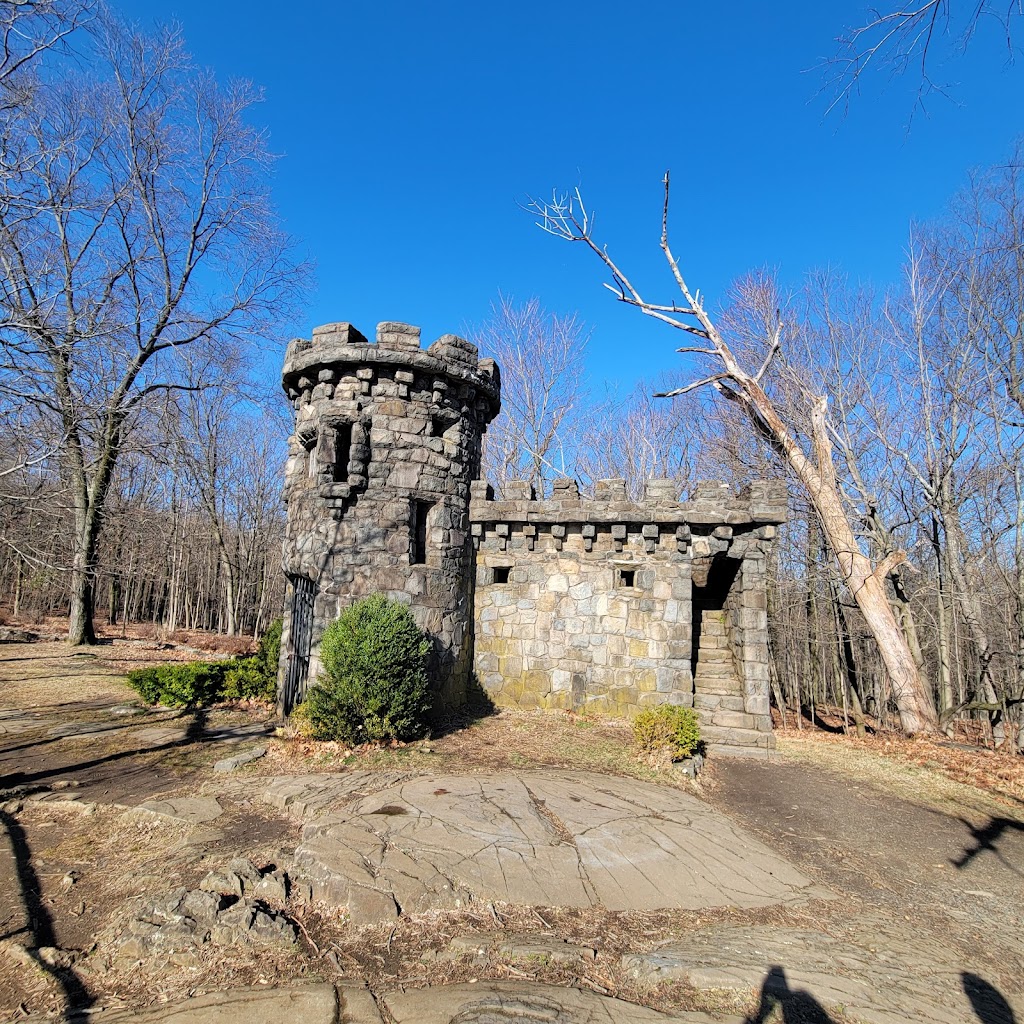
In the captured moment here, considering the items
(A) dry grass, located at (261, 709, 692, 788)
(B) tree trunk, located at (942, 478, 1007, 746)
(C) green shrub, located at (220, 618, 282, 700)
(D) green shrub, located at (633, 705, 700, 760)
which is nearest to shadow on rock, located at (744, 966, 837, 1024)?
(A) dry grass, located at (261, 709, 692, 788)

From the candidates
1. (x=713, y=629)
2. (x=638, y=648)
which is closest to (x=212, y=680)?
(x=638, y=648)

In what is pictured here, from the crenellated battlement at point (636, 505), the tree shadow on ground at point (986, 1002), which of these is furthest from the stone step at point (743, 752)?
the tree shadow on ground at point (986, 1002)

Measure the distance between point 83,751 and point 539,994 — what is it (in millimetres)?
6594

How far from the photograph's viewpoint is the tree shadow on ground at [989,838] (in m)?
4.92

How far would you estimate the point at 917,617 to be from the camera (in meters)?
12.8

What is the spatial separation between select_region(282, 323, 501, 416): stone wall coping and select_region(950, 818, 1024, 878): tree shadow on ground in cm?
776

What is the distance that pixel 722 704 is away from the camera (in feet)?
27.7

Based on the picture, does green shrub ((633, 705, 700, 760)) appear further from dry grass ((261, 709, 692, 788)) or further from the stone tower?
the stone tower

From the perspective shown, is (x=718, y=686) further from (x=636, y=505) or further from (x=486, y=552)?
(x=486, y=552)

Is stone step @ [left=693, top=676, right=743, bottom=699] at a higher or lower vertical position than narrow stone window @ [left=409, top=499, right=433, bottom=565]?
lower

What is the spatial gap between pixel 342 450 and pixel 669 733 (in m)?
5.82

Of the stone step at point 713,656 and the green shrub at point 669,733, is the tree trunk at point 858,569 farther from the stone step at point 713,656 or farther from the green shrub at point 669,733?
the green shrub at point 669,733

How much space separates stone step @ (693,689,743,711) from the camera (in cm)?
836

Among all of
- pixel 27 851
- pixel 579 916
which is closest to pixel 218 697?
pixel 27 851
